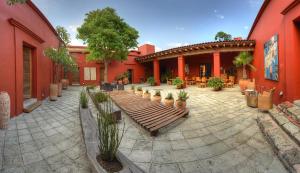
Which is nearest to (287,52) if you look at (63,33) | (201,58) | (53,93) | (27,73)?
(53,93)

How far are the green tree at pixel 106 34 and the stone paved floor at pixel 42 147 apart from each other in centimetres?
947

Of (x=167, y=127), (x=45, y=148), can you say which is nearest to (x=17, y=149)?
(x=45, y=148)

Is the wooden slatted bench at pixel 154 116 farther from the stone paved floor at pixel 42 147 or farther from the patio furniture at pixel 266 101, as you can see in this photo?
the patio furniture at pixel 266 101

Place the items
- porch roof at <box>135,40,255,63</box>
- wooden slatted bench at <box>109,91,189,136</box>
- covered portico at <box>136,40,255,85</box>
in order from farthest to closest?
1. covered portico at <box>136,40,255,85</box>
2. porch roof at <box>135,40,255,63</box>
3. wooden slatted bench at <box>109,91,189,136</box>

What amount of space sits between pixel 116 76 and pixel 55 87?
9.63 meters

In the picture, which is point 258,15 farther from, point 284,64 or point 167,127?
point 167,127

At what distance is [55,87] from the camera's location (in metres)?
7.88

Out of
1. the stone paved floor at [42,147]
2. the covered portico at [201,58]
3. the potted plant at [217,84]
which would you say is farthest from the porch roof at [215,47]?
the stone paved floor at [42,147]

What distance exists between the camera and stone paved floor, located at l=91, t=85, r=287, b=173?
2.40 m

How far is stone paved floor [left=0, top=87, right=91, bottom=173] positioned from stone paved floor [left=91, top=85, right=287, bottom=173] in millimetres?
866

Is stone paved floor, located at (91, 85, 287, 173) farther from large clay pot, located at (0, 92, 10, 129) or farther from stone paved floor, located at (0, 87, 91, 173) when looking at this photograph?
large clay pot, located at (0, 92, 10, 129)

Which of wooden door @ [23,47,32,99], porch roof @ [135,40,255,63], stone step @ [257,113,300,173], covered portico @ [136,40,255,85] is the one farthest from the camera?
covered portico @ [136,40,255,85]

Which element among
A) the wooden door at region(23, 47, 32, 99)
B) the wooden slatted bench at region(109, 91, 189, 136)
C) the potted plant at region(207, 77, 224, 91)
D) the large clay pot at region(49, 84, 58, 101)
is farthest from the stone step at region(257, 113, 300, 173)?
the wooden door at region(23, 47, 32, 99)

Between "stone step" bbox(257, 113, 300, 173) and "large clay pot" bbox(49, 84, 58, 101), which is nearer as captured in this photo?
"stone step" bbox(257, 113, 300, 173)
